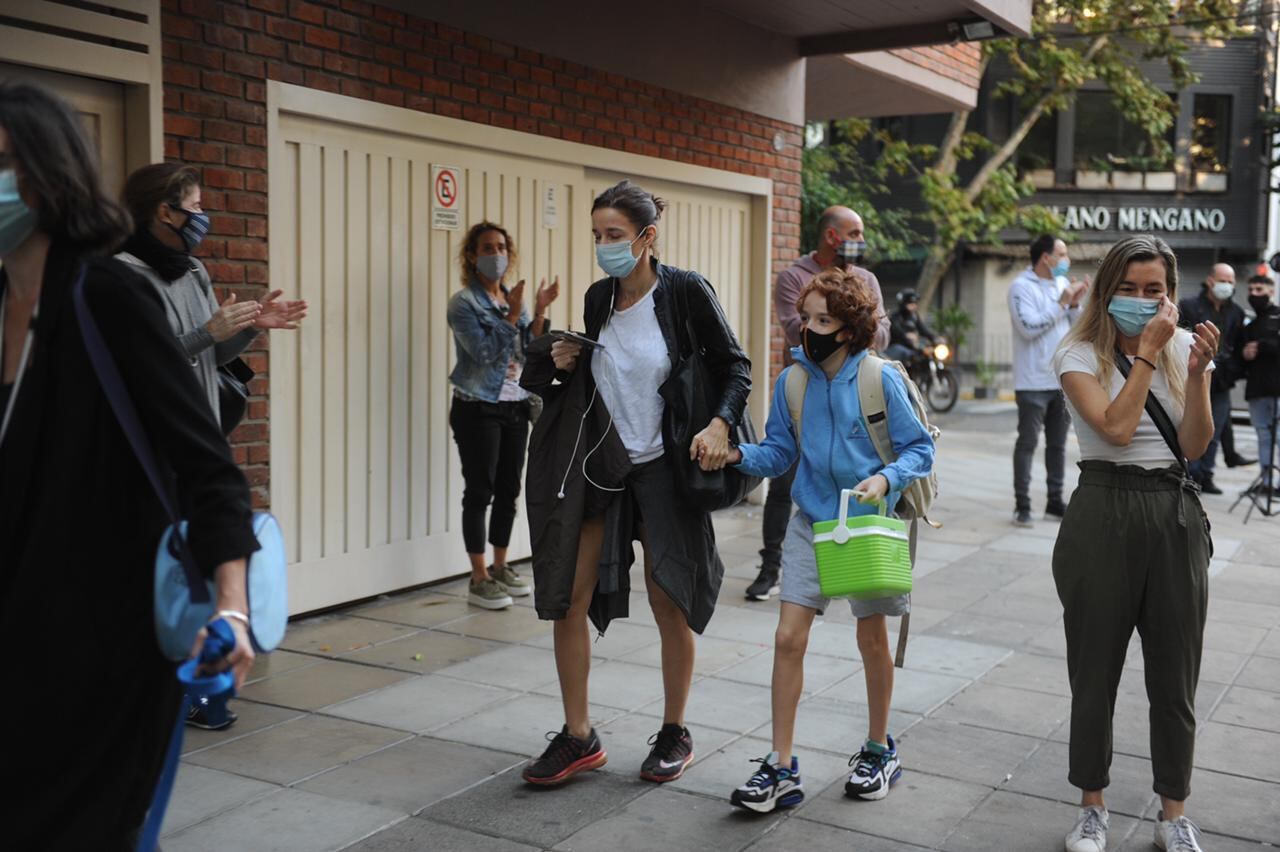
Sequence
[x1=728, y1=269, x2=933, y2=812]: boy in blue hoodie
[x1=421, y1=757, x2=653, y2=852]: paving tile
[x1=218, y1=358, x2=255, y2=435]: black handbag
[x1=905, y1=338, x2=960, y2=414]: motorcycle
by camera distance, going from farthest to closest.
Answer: [x1=905, y1=338, x2=960, y2=414]: motorcycle → [x1=218, y1=358, x2=255, y2=435]: black handbag → [x1=728, y1=269, x2=933, y2=812]: boy in blue hoodie → [x1=421, y1=757, x2=653, y2=852]: paving tile

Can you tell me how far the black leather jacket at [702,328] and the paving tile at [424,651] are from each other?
2173 mm

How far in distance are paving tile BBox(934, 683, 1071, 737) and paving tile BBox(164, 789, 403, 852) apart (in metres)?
2.41

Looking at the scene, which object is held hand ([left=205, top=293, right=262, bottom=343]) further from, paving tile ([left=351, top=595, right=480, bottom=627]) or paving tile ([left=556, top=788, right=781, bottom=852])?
paving tile ([left=351, top=595, right=480, bottom=627])

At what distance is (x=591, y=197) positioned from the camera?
904cm

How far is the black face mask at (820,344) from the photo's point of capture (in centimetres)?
445

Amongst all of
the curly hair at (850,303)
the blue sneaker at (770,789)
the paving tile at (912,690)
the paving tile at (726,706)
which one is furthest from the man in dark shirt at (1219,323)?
the blue sneaker at (770,789)

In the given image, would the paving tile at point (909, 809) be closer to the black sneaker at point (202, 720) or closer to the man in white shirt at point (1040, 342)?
the black sneaker at point (202, 720)

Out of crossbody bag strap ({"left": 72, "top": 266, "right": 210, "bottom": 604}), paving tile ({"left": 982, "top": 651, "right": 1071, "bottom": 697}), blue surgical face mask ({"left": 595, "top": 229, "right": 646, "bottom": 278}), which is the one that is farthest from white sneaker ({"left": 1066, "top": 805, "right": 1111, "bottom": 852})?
crossbody bag strap ({"left": 72, "top": 266, "right": 210, "bottom": 604})

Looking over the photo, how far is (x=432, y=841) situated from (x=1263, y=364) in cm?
962

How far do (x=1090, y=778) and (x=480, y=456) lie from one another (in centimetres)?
393

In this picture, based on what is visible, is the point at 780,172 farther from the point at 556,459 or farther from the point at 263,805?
the point at 263,805

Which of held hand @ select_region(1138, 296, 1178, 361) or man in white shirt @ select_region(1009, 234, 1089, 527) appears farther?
man in white shirt @ select_region(1009, 234, 1089, 527)

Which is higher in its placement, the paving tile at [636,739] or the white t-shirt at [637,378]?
the white t-shirt at [637,378]

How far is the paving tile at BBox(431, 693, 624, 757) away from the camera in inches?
199
